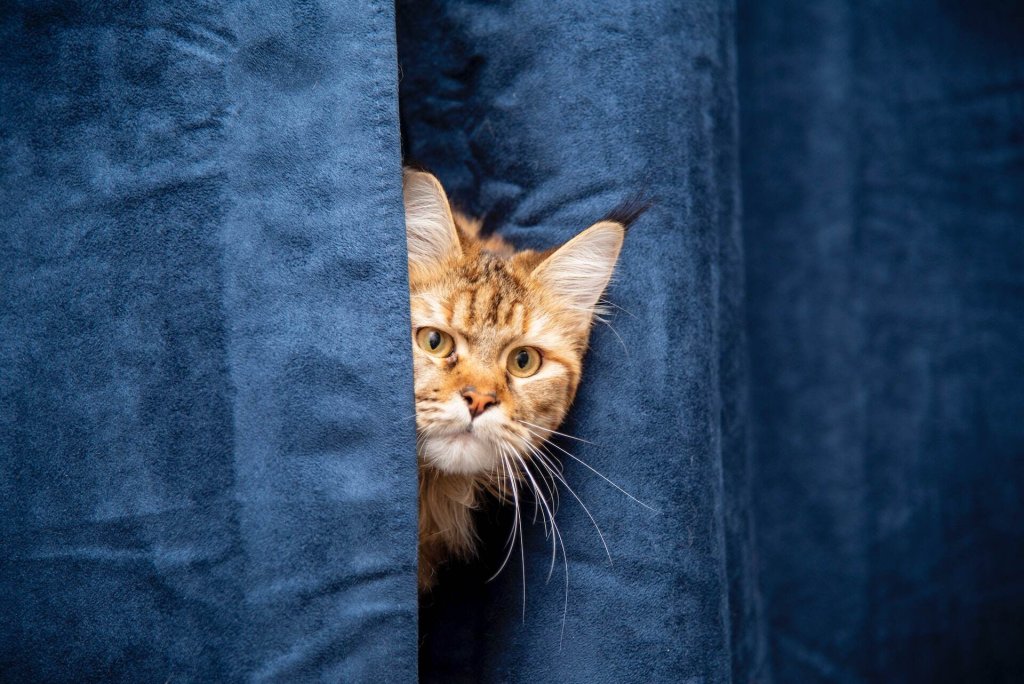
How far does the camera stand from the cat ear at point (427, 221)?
3.12 ft

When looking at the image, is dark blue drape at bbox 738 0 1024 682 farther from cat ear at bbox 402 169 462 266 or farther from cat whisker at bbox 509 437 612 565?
cat ear at bbox 402 169 462 266

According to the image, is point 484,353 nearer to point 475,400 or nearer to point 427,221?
point 475,400

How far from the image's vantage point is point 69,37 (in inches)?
29.2

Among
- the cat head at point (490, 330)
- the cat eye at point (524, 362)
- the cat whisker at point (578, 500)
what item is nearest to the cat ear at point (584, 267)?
the cat head at point (490, 330)

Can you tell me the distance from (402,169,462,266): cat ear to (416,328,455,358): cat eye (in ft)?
A: 0.48

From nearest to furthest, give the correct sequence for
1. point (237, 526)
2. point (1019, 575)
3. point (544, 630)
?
point (237, 526)
point (544, 630)
point (1019, 575)

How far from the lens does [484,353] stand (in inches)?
39.0

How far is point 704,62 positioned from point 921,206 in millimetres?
819

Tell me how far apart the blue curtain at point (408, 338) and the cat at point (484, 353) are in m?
0.06

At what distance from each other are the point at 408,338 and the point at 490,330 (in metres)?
0.26

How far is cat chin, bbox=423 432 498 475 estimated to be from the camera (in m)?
0.90

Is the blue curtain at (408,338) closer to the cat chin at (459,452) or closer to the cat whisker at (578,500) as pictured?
the cat whisker at (578,500)

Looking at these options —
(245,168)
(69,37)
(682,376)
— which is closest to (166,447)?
(245,168)

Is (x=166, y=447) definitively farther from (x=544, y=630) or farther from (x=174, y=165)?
(x=544, y=630)
